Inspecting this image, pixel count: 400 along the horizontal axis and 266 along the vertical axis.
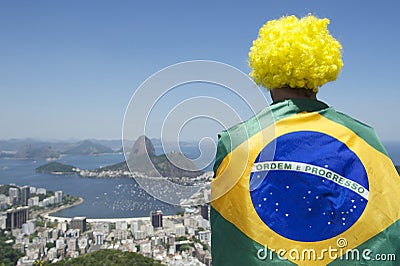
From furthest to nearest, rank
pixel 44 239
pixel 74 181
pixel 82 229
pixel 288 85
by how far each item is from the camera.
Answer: pixel 74 181, pixel 82 229, pixel 44 239, pixel 288 85

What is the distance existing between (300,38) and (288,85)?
0.44ft

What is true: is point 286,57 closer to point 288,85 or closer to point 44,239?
point 288,85

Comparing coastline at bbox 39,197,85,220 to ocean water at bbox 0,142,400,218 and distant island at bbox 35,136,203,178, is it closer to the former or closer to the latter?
ocean water at bbox 0,142,400,218

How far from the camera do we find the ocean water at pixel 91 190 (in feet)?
97.1

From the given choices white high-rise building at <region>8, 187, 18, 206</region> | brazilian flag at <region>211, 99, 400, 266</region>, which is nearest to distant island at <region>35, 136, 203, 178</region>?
brazilian flag at <region>211, 99, 400, 266</region>

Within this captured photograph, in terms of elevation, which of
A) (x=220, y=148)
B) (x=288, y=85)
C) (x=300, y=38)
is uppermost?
(x=300, y=38)

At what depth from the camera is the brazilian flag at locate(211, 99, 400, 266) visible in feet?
3.04

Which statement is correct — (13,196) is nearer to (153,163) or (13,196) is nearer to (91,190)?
(91,190)

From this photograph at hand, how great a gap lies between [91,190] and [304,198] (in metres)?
38.7

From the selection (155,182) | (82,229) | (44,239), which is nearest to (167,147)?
(155,182)

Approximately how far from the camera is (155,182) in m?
0.93

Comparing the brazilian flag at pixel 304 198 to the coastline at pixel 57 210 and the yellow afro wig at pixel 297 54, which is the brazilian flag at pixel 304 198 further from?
the coastline at pixel 57 210

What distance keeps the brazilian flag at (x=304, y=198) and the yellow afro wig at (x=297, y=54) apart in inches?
4.9

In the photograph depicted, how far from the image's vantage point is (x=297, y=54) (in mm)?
1000
